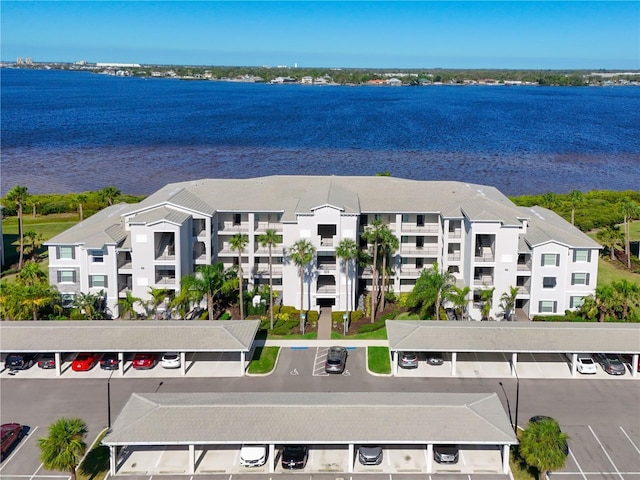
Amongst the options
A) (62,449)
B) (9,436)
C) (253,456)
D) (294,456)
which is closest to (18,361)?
(9,436)

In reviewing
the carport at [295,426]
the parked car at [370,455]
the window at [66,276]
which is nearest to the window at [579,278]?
the carport at [295,426]

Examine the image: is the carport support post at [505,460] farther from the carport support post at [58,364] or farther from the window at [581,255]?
the carport support post at [58,364]

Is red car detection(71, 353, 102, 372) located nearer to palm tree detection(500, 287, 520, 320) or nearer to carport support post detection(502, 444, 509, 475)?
carport support post detection(502, 444, 509, 475)

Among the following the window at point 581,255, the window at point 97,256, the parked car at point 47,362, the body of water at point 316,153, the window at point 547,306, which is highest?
the body of water at point 316,153

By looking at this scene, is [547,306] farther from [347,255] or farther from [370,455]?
[370,455]

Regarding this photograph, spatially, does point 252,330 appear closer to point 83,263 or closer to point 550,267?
point 83,263
